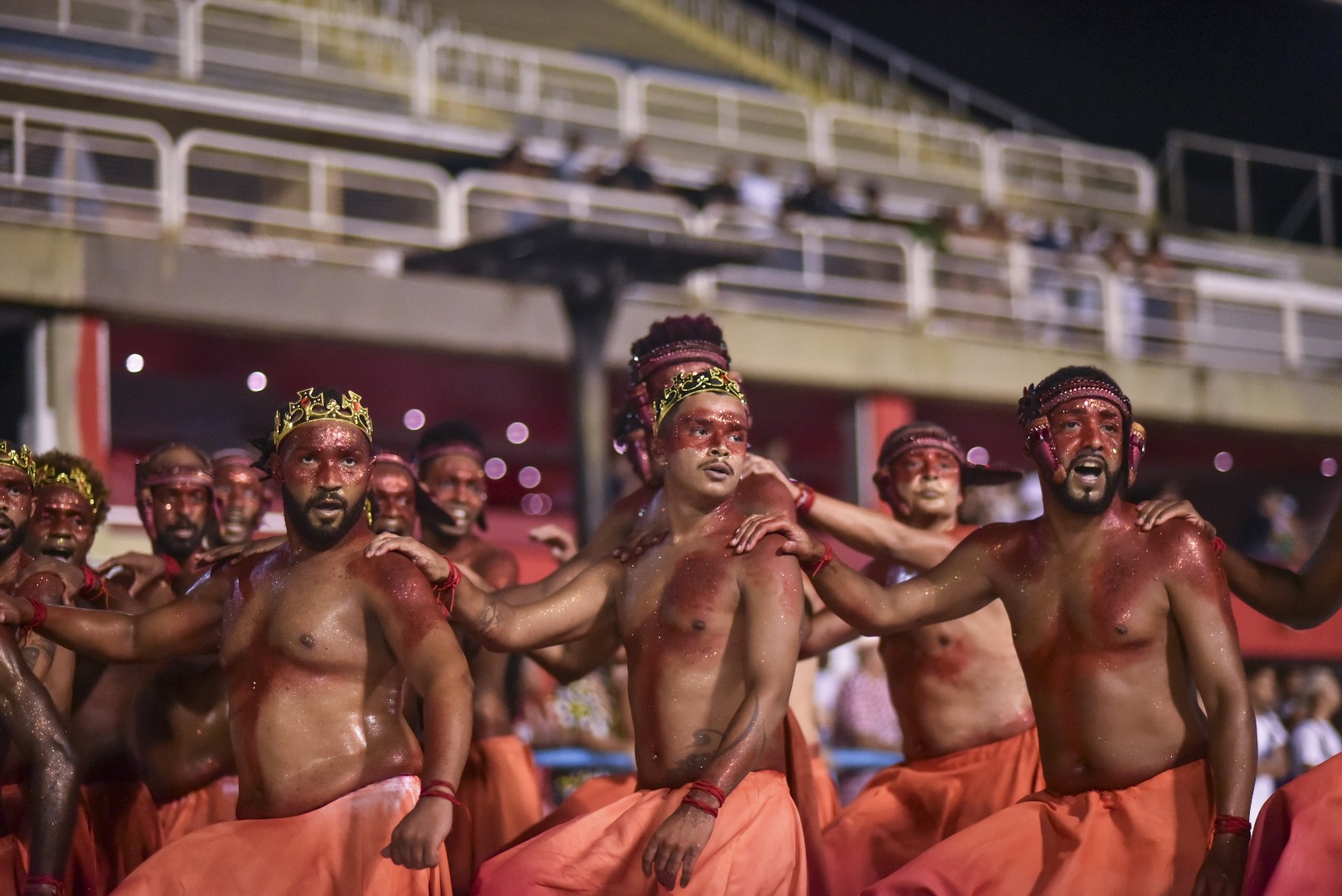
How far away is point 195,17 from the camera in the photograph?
17.1 m

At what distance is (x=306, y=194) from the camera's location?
16703 millimetres

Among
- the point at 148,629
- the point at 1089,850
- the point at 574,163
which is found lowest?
the point at 1089,850

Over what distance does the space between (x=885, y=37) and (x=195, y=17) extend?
41.2 feet

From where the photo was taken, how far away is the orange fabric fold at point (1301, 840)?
4.95 meters

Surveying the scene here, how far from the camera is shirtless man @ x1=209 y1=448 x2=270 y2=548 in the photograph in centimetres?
734

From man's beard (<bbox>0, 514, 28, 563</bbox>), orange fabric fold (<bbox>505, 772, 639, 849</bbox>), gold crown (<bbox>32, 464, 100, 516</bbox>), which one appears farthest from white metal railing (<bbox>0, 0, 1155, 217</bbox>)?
orange fabric fold (<bbox>505, 772, 639, 849</bbox>)

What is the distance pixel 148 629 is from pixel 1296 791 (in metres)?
3.34

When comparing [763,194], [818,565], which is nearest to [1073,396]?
[818,565]

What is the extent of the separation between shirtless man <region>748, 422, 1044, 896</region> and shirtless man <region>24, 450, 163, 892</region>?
2.33m

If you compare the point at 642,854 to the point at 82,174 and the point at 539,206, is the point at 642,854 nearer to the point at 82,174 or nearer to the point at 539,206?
the point at 82,174

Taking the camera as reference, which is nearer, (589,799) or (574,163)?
(589,799)

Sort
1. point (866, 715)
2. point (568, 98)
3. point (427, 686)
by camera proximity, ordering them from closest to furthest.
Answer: point (427, 686), point (866, 715), point (568, 98)

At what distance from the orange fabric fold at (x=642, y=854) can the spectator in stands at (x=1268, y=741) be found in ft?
24.1

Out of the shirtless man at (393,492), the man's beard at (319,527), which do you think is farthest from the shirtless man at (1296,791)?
the shirtless man at (393,492)
